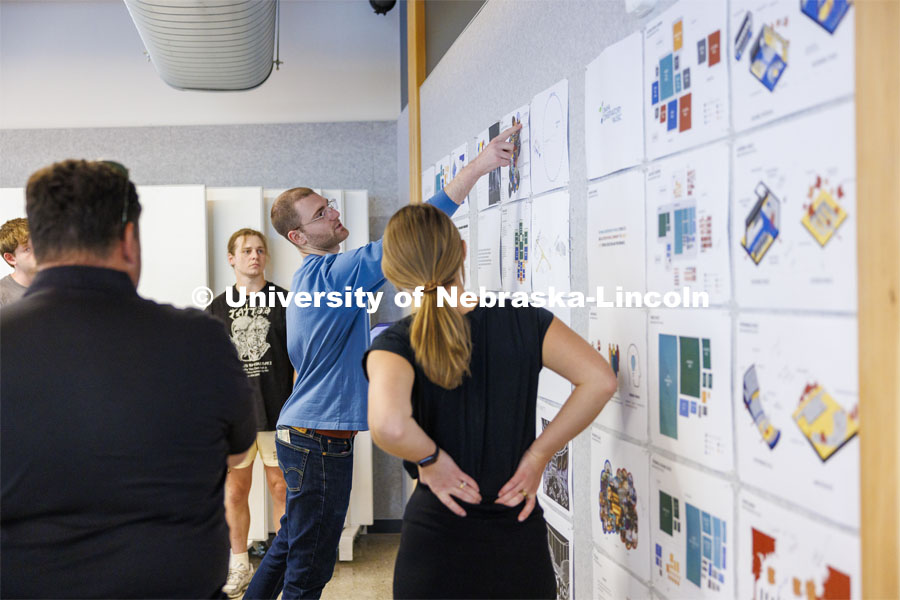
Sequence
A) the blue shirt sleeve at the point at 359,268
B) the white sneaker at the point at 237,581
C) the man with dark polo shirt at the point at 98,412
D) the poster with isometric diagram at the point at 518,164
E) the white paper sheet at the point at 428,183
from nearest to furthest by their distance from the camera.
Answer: the man with dark polo shirt at the point at 98,412 < the poster with isometric diagram at the point at 518,164 < the blue shirt sleeve at the point at 359,268 < the white paper sheet at the point at 428,183 < the white sneaker at the point at 237,581

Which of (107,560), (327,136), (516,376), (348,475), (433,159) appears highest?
(327,136)

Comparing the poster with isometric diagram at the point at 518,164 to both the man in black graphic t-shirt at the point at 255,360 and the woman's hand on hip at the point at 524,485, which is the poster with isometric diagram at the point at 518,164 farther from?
the man in black graphic t-shirt at the point at 255,360

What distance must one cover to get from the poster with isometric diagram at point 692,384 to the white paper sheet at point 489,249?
98 cm

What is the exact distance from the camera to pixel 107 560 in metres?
1.11

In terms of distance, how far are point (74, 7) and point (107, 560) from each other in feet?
13.5

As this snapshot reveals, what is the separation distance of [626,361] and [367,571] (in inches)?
97.9

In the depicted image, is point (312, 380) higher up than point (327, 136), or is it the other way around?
point (327, 136)

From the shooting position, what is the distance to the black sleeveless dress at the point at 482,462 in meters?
1.39

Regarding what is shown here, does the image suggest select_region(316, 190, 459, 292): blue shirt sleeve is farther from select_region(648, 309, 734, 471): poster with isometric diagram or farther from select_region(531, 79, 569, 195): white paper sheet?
select_region(648, 309, 734, 471): poster with isometric diagram

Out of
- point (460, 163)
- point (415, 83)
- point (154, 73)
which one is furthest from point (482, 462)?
point (154, 73)

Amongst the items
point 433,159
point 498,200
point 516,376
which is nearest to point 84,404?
point 516,376

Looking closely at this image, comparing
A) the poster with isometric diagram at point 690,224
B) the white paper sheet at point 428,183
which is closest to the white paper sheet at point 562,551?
the poster with isometric diagram at point 690,224

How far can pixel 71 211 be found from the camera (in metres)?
1.12

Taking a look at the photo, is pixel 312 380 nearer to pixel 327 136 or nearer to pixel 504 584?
pixel 504 584
